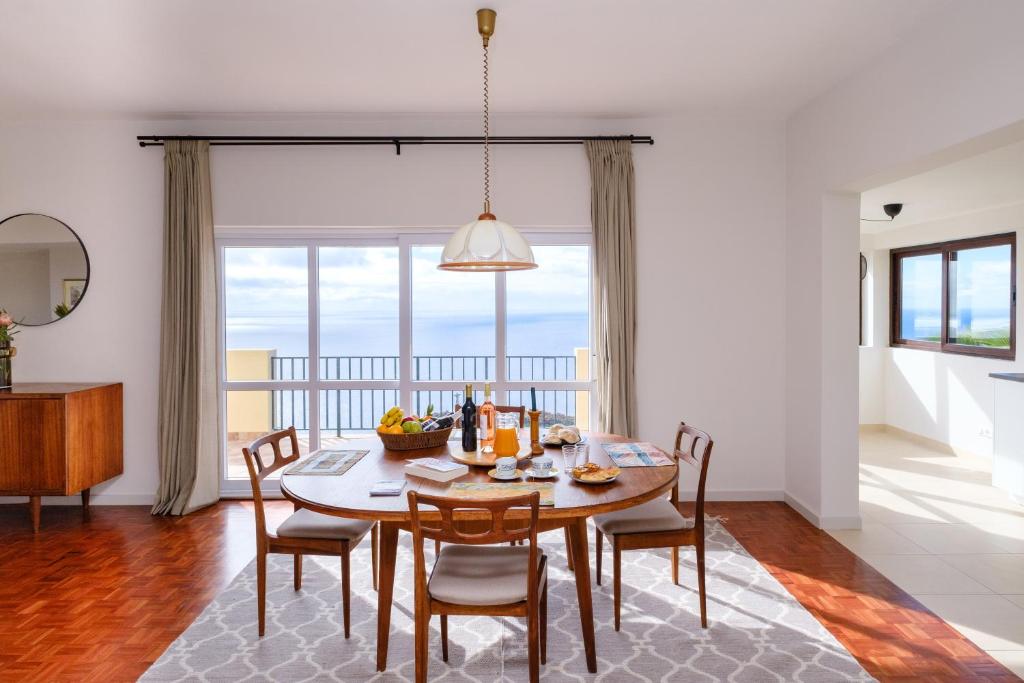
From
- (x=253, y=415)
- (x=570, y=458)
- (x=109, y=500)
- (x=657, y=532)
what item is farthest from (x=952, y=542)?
(x=109, y=500)

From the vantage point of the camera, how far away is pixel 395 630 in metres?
2.67

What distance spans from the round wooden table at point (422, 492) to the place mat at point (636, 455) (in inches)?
2.1

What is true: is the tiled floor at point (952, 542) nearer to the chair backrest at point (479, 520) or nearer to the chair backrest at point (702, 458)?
the chair backrest at point (702, 458)

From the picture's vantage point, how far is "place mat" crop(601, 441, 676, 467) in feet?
8.53

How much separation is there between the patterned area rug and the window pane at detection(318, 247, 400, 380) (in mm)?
1772

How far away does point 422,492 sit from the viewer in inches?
88.0

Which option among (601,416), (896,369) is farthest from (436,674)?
(896,369)

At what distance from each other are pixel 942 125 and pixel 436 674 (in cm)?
321

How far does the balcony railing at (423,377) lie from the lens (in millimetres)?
4609

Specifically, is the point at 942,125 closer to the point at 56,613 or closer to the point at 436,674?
the point at 436,674

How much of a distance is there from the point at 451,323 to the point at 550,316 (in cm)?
75

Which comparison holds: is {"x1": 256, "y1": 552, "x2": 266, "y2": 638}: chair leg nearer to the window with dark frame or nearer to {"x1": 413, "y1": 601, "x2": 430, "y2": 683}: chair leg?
{"x1": 413, "y1": 601, "x2": 430, "y2": 683}: chair leg

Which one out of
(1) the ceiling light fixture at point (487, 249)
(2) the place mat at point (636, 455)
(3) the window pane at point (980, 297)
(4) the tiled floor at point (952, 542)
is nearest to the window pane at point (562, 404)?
(2) the place mat at point (636, 455)

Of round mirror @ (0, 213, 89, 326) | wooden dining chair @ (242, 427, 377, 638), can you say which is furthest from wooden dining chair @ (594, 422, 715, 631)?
round mirror @ (0, 213, 89, 326)
